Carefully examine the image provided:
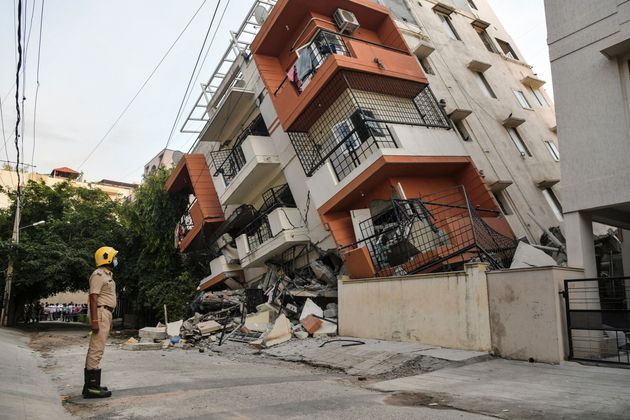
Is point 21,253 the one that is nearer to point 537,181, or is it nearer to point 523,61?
point 537,181

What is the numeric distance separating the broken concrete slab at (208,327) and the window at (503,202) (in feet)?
31.6

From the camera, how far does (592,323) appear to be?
733cm

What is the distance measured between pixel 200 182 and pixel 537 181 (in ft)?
46.4

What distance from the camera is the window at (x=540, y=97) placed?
20328mm

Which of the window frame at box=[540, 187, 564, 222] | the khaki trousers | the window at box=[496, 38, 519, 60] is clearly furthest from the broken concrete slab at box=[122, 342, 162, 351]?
the window at box=[496, 38, 519, 60]

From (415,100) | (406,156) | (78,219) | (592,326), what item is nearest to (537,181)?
(415,100)

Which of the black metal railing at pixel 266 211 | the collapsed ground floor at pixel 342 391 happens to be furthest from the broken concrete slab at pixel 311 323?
the black metal railing at pixel 266 211

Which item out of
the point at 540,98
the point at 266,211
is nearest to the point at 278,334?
the point at 266,211

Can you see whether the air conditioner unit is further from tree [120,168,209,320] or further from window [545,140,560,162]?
tree [120,168,209,320]

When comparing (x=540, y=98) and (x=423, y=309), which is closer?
(x=423, y=309)

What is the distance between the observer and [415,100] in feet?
49.3

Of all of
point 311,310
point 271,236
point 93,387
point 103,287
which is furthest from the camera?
point 271,236

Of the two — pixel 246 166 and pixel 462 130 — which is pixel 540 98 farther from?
pixel 246 166

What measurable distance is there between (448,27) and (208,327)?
49.8 ft
